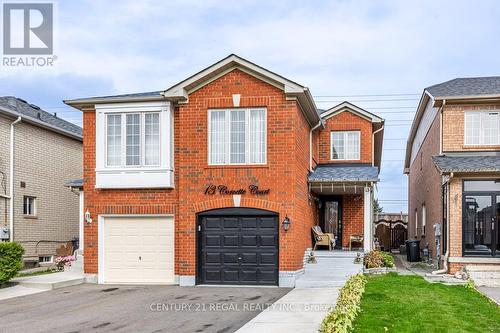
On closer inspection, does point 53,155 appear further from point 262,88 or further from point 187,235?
point 262,88

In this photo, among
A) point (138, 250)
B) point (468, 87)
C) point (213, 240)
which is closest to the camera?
point (213, 240)

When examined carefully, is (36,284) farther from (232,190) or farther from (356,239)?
(356,239)

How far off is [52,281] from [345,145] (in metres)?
12.8

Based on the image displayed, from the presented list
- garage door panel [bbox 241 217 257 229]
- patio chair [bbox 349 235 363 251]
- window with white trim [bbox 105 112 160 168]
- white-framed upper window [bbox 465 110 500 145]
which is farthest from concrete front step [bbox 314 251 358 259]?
window with white trim [bbox 105 112 160 168]

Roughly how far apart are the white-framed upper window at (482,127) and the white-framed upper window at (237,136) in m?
8.24

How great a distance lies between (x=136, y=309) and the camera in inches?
512

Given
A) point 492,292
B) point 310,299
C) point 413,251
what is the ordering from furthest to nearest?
1. point 413,251
2. point 492,292
3. point 310,299

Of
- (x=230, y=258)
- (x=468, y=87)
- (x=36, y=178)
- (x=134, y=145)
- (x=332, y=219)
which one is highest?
(x=468, y=87)

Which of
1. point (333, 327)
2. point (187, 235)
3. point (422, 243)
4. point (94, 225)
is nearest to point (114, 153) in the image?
point (94, 225)

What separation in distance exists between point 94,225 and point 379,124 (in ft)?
40.9

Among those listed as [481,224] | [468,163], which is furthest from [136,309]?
[468,163]

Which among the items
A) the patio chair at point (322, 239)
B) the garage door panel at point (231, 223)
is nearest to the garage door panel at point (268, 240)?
the garage door panel at point (231, 223)

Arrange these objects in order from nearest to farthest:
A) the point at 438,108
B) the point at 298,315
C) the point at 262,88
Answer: the point at 298,315 < the point at 262,88 < the point at 438,108

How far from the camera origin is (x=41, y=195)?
24.6 m
